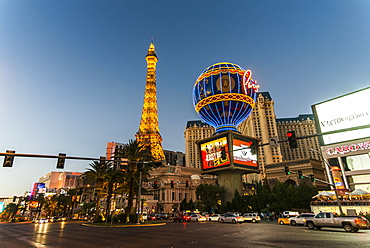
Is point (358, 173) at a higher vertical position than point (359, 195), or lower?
higher

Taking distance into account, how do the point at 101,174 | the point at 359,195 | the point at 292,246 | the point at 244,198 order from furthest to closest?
the point at 244,198
the point at 101,174
the point at 359,195
the point at 292,246

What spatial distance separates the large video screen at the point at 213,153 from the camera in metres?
55.7

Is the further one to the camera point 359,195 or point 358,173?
point 358,173

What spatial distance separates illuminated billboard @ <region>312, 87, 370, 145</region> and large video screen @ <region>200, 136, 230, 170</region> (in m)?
20.8

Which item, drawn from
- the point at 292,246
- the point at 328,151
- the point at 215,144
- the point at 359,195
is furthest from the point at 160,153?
the point at 292,246

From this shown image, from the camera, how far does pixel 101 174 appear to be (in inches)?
1608

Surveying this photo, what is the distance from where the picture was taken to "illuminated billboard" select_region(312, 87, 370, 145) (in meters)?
39.7

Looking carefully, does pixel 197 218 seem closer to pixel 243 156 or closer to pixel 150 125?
pixel 243 156

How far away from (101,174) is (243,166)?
3264 cm

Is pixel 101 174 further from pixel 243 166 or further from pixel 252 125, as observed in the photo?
pixel 252 125

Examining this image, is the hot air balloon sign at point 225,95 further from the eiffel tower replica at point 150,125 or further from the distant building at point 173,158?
the distant building at point 173,158

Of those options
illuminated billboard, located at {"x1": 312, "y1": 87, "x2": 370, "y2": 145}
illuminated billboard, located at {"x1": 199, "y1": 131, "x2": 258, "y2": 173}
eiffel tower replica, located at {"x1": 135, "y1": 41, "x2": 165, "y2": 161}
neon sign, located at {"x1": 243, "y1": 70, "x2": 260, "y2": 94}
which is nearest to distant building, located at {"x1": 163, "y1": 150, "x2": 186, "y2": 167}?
eiffel tower replica, located at {"x1": 135, "y1": 41, "x2": 165, "y2": 161}

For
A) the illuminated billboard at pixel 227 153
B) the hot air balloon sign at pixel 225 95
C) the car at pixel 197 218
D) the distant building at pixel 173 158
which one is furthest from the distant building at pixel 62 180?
the car at pixel 197 218

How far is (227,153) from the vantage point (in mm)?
53000
